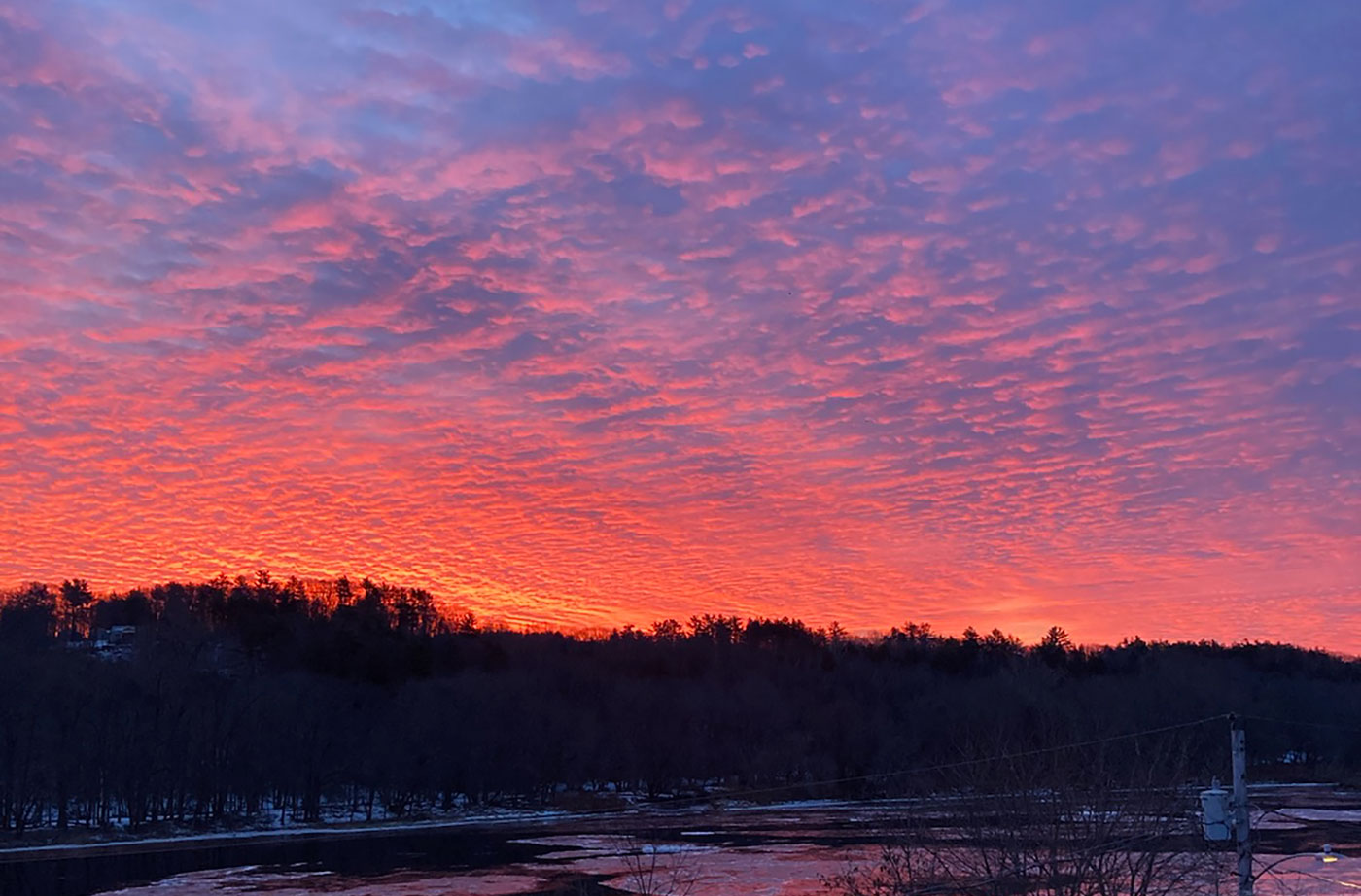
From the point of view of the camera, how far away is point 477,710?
10831cm

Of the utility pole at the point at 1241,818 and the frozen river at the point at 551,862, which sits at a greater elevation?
the utility pole at the point at 1241,818

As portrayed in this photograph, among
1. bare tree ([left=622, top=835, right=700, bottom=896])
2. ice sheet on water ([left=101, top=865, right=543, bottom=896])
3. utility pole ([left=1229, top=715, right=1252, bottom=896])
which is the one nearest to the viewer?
utility pole ([left=1229, top=715, right=1252, bottom=896])

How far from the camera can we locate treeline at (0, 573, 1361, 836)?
278 ft

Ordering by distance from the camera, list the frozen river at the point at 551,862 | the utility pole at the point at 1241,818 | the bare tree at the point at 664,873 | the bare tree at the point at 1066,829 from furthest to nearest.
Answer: the frozen river at the point at 551,862 < the bare tree at the point at 664,873 < the utility pole at the point at 1241,818 < the bare tree at the point at 1066,829

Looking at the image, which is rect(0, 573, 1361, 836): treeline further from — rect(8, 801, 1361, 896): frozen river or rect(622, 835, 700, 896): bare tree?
rect(622, 835, 700, 896): bare tree

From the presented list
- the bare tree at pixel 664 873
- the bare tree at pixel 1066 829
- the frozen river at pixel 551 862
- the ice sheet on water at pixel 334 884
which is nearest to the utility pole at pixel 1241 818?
the bare tree at pixel 1066 829

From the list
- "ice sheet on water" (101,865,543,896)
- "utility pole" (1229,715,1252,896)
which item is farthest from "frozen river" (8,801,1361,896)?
"utility pole" (1229,715,1252,896)

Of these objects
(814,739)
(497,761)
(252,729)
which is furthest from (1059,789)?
(814,739)

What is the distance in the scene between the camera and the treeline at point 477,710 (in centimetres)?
8481

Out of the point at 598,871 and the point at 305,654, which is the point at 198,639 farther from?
the point at 598,871

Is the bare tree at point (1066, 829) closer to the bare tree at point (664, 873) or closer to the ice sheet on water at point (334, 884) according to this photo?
the bare tree at point (664, 873)

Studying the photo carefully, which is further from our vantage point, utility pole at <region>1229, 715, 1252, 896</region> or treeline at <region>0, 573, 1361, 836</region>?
treeline at <region>0, 573, 1361, 836</region>

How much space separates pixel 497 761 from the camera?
10531cm

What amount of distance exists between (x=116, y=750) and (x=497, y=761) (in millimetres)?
31458
